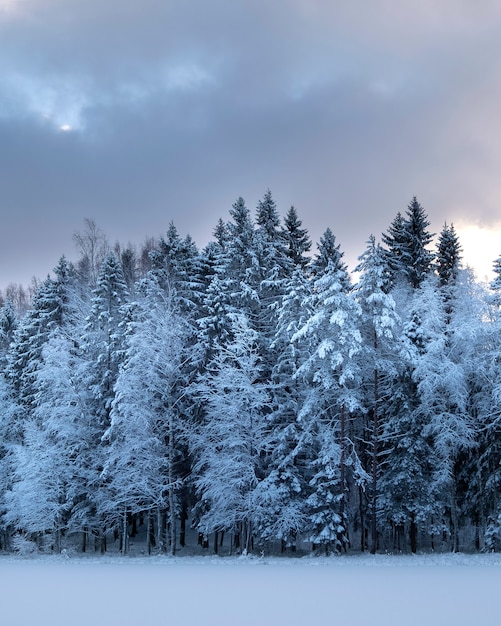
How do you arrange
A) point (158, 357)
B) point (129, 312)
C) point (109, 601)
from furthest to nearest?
1. point (129, 312)
2. point (158, 357)
3. point (109, 601)

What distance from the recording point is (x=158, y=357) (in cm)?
3272

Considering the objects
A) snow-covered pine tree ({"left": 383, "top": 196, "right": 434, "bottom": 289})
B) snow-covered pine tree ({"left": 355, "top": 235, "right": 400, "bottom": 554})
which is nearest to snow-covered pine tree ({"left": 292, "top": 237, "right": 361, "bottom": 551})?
snow-covered pine tree ({"left": 355, "top": 235, "right": 400, "bottom": 554})

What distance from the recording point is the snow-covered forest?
2891 centimetres

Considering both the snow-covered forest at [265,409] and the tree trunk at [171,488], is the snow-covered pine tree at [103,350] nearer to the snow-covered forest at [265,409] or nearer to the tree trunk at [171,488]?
the snow-covered forest at [265,409]

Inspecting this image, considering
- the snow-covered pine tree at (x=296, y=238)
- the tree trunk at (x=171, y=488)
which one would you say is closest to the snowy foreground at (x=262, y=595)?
the tree trunk at (x=171, y=488)

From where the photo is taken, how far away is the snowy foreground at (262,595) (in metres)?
11.8

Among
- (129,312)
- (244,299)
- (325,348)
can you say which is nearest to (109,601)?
(325,348)

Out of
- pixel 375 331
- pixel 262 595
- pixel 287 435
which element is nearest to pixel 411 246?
pixel 375 331

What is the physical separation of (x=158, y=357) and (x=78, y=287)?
1915 cm

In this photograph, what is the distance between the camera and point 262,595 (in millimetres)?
14969

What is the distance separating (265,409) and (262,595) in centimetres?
1784

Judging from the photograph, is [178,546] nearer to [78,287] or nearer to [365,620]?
[78,287]

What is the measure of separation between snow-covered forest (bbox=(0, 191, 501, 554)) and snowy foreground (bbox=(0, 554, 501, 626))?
5.18 m

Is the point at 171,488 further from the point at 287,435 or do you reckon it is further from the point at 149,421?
the point at 287,435
